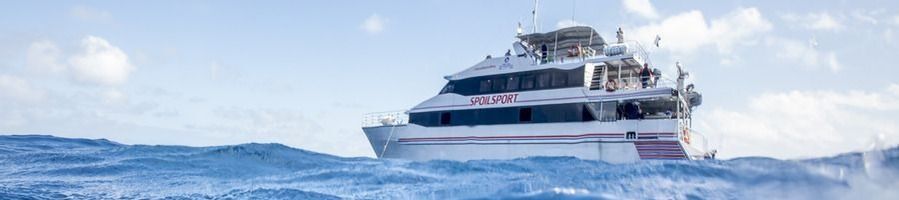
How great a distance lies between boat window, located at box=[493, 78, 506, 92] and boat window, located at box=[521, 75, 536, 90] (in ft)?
2.23

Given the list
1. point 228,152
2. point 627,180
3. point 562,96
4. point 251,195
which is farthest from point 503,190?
point 562,96

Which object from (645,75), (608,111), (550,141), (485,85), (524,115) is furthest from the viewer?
(485,85)

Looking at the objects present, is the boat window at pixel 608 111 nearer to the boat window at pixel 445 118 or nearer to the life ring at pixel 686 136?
the life ring at pixel 686 136

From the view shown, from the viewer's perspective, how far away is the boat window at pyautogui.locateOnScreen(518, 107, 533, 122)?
17.5 m

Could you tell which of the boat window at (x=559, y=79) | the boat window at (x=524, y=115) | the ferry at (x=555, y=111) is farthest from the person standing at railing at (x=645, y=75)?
the boat window at (x=524, y=115)

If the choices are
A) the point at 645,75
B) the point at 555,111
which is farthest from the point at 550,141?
the point at 645,75

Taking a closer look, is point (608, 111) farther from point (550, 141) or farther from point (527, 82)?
point (527, 82)

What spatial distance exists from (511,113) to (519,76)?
130 centimetres

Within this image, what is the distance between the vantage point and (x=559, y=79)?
17.5 meters

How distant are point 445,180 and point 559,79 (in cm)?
970

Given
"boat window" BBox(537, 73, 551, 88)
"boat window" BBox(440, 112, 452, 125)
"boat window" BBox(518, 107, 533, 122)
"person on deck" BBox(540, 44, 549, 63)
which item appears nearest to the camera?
"boat window" BBox(518, 107, 533, 122)

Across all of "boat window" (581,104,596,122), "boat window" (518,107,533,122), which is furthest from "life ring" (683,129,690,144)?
"boat window" (518,107,533,122)

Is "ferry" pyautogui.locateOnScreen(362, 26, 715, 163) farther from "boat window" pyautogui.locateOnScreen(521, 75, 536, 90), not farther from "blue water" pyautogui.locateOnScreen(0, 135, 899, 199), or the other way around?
"blue water" pyautogui.locateOnScreen(0, 135, 899, 199)

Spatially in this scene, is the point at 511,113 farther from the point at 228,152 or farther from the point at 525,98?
the point at 228,152
